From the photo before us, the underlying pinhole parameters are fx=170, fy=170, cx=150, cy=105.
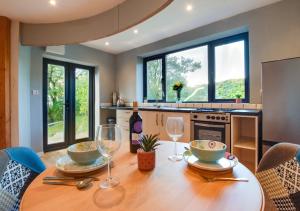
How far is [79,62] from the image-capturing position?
13.6ft

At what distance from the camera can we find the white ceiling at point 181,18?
2.48 metres

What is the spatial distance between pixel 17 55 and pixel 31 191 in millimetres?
2861

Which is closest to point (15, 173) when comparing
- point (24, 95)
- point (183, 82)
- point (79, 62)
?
point (24, 95)

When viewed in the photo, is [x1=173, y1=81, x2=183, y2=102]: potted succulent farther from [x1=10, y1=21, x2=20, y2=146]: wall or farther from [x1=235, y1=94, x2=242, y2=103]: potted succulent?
[x1=10, y1=21, x2=20, y2=146]: wall

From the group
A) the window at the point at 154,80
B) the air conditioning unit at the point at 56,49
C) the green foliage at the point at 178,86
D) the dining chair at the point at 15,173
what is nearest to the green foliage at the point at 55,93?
the air conditioning unit at the point at 56,49

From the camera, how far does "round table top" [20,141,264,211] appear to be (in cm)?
52

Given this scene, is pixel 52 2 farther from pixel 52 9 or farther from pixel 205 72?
pixel 205 72

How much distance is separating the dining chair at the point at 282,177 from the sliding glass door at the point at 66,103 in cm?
394

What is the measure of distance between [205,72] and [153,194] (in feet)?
10.7

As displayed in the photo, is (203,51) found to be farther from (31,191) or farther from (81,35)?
(31,191)

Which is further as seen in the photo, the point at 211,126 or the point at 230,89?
the point at 230,89

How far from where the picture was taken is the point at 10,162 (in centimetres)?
83

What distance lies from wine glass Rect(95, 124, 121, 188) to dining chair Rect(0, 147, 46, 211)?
0.44 m

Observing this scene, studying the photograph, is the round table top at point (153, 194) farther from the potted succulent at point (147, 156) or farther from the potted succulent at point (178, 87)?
the potted succulent at point (178, 87)
